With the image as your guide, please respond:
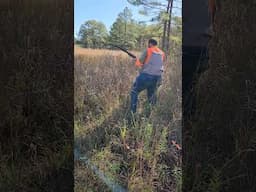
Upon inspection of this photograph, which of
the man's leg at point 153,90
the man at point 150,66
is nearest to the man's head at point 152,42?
the man at point 150,66

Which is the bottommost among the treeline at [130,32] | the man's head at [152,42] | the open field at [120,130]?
the open field at [120,130]

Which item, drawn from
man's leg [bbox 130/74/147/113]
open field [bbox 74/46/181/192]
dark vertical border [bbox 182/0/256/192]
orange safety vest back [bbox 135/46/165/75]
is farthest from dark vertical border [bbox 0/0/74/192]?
dark vertical border [bbox 182/0/256/192]

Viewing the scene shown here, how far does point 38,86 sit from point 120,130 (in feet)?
2.90

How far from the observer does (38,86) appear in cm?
418

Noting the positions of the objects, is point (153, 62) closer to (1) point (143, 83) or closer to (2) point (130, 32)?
(1) point (143, 83)

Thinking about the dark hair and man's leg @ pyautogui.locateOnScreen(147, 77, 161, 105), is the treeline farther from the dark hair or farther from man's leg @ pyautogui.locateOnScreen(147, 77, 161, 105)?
man's leg @ pyautogui.locateOnScreen(147, 77, 161, 105)

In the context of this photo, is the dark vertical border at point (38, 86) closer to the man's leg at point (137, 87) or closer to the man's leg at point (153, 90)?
the man's leg at point (137, 87)

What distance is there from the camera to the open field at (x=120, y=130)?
409 centimetres

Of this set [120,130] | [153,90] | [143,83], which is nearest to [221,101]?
[153,90]

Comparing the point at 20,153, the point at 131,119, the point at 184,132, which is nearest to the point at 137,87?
Answer: the point at 131,119

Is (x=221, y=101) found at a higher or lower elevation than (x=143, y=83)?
lower

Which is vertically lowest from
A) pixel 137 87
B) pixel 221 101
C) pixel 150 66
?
pixel 221 101

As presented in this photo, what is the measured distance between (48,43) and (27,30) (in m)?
0.24

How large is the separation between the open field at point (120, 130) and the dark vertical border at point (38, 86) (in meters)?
0.14
